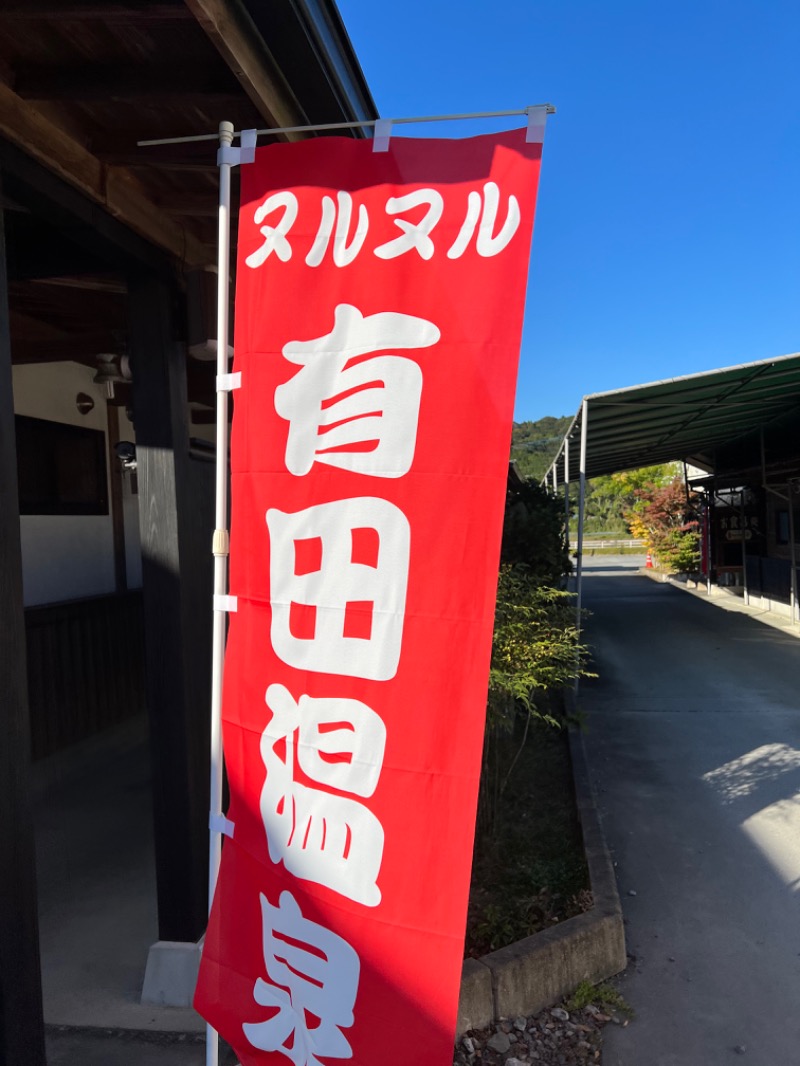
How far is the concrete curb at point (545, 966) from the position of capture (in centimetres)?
304

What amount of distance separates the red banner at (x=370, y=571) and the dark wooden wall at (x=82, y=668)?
434 centimetres

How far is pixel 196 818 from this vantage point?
317cm

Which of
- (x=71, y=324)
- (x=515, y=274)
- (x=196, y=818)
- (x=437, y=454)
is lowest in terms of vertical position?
(x=196, y=818)

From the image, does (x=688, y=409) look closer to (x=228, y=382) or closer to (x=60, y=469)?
(x=60, y=469)

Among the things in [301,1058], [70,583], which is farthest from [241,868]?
[70,583]

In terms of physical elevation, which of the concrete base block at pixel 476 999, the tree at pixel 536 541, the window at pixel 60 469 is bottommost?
the concrete base block at pixel 476 999

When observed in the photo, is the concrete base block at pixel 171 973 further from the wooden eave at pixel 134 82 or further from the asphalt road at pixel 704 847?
the wooden eave at pixel 134 82

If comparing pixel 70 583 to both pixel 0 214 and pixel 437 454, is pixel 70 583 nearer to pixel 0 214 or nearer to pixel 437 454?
pixel 0 214

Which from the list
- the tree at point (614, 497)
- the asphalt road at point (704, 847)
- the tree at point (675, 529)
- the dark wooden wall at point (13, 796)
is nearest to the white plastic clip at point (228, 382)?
the dark wooden wall at point (13, 796)

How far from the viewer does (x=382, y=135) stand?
205 centimetres

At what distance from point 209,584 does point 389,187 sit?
202 centimetres

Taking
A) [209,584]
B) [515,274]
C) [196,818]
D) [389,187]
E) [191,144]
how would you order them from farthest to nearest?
[209,584], [196,818], [191,144], [389,187], [515,274]

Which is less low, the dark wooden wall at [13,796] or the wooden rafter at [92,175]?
the wooden rafter at [92,175]

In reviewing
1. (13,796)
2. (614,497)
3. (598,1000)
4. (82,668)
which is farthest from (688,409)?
(614,497)
